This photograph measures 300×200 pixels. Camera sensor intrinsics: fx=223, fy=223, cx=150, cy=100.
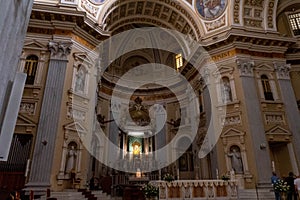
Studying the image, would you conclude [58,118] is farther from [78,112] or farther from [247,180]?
[247,180]

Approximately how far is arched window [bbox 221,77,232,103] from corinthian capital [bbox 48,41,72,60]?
29.8ft

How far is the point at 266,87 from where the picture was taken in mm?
13445

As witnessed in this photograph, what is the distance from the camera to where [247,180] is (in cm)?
1105

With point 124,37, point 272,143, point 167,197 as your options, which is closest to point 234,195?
point 167,197

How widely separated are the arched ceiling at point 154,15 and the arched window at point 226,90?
382cm

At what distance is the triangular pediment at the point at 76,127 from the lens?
10466 mm

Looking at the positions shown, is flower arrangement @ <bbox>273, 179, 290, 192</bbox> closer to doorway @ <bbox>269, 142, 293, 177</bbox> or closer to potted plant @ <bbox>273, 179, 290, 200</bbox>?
potted plant @ <bbox>273, 179, 290, 200</bbox>

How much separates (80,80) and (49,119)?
2.98 m

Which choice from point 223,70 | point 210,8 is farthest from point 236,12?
point 223,70

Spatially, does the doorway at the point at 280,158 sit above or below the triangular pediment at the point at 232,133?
below

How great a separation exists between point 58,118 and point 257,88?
11.0 m

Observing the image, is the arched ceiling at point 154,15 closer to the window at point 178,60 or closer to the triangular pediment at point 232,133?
the window at point 178,60

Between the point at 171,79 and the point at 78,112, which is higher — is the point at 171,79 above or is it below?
above

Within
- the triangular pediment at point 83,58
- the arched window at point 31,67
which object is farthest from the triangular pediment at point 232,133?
the arched window at point 31,67
